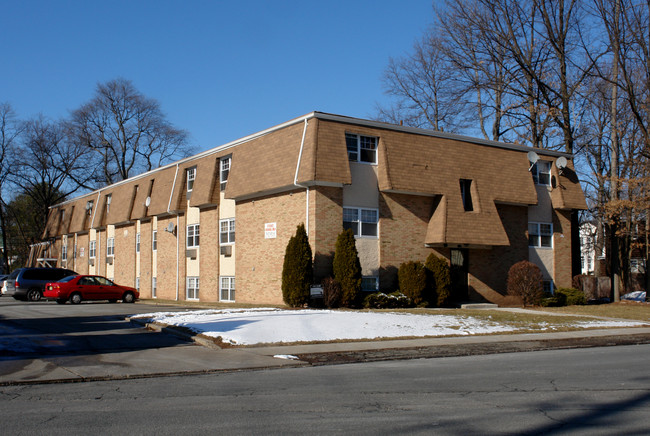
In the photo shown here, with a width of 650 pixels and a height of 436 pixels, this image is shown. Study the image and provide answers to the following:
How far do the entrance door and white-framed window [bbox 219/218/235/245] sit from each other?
10.6m

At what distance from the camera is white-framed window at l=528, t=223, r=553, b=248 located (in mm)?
31562

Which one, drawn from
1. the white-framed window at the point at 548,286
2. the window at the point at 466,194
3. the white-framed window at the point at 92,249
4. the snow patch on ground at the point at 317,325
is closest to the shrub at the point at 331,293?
the snow patch on ground at the point at 317,325

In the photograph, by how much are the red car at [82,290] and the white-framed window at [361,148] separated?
45.9ft

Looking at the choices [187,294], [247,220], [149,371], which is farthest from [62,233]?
[149,371]

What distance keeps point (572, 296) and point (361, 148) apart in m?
12.4

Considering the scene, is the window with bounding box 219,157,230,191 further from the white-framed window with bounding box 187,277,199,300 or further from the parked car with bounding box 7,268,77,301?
the parked car with bounding box 7,268,77,301

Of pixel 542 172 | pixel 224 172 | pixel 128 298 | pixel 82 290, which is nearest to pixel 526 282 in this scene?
pixel 542 172

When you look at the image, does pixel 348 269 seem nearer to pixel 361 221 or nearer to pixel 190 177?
pixel 361 221

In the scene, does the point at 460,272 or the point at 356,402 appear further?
the point at 460,272

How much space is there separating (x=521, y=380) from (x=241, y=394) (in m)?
4.49

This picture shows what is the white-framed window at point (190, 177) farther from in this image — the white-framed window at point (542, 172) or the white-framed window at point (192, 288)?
the white-framed window at point (542, 172)

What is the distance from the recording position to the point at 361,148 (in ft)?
87.6

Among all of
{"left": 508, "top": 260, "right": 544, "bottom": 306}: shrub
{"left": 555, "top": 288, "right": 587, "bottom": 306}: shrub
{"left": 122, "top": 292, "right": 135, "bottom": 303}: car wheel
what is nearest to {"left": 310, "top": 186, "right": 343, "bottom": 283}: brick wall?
{"left": 508, "top": 260, "right": 544, "bottom": 306}: shrub

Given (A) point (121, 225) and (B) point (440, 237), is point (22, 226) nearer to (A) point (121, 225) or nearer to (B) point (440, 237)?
(A) point (121, 225)
